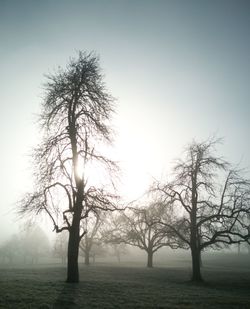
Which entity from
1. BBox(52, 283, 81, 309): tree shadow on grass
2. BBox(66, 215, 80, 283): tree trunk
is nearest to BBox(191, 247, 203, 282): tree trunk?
BBox(66, 215, 80, 283): tree trunk

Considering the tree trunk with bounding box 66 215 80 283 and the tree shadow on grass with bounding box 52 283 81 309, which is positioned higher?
the tree trunk with bounding box 66 215 80 283

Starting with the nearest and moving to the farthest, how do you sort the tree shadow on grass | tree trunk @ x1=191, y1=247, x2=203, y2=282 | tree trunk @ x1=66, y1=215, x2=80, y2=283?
the tree shadow on grass < tree trunk @ x1=66, y1=215, x2=80, y2=283 < tree trunk @ x1=191, y1=247, x2=203, y2=282

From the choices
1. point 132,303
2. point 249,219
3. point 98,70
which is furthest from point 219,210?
point 98,70

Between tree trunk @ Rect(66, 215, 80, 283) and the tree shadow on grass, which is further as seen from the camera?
tree trunk @ Rect(66, 215, 80, 283)

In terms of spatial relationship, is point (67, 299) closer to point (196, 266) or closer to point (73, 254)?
point (73, 254)

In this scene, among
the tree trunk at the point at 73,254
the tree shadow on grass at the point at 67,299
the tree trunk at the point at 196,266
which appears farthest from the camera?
the tree trunk at the point at 196,266

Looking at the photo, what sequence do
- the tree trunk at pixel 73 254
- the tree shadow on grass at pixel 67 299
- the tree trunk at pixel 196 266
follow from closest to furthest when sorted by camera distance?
the tree shadow on grass at pixel 67 299 < the tree trunk at pixel 73 254 < the tree trunk at pixel 196 266

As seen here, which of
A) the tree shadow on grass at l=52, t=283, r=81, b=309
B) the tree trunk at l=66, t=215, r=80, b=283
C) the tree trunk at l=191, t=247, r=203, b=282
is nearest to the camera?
the tree shadow on grass at l=52, t=283, r=81, b=309

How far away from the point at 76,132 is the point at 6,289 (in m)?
9.99

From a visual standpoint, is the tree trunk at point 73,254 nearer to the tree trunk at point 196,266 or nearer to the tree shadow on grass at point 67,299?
the tree shadow on grass at point 67,299

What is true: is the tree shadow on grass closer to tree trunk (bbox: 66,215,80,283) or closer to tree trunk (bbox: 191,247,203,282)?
tree trunk (bbox: 66,215,80,283)

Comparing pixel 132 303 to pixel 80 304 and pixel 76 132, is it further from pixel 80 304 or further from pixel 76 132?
pixel 76 132

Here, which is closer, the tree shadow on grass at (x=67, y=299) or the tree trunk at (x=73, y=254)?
the tree shadow on grass at (x=67, y=299)

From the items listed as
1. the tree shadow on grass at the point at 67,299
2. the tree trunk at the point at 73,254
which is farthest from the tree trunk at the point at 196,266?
the tree shadow on grass at the point at 67,299
